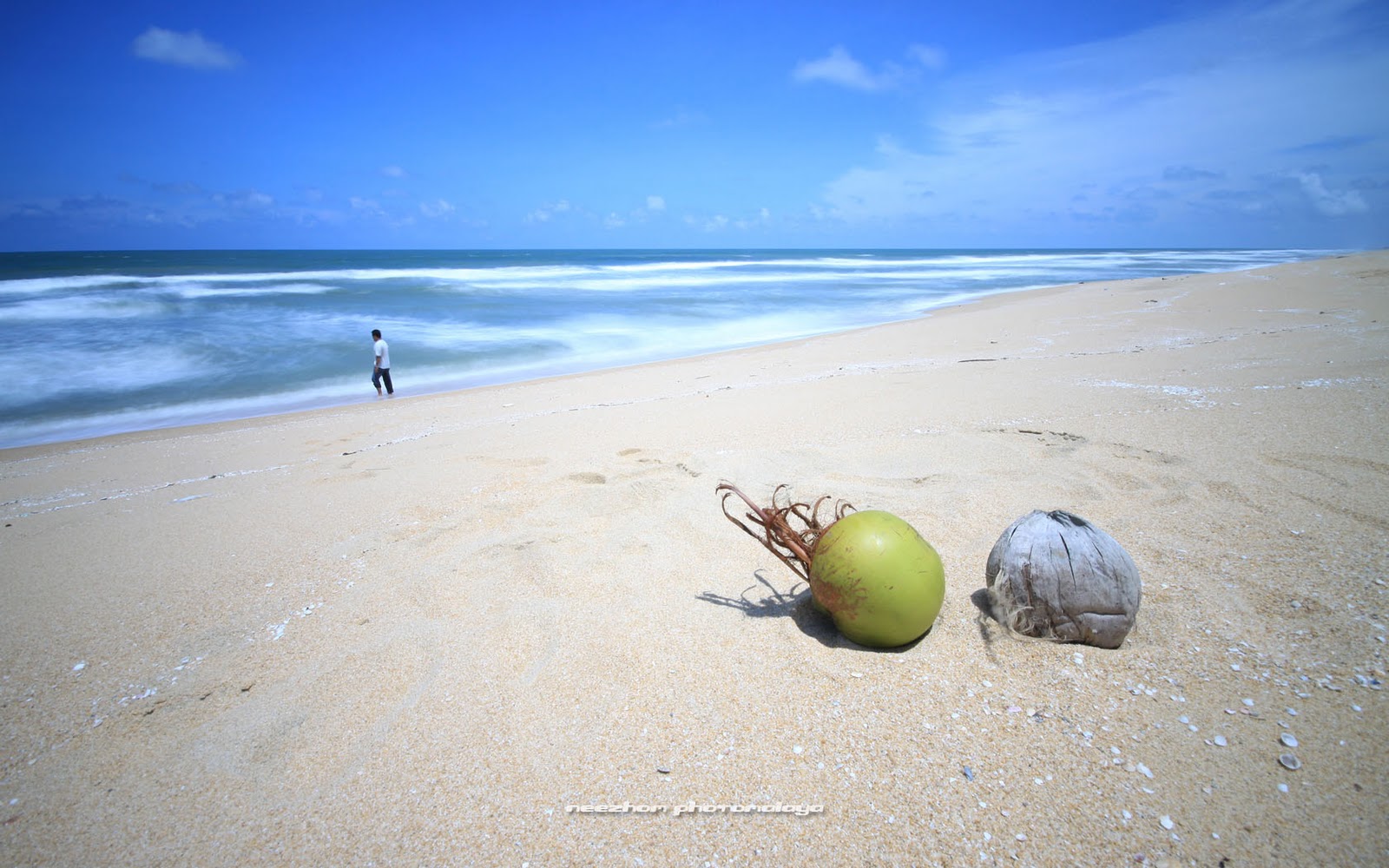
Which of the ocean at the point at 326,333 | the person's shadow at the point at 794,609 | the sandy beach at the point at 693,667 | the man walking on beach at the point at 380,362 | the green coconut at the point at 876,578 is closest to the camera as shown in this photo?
the sandy beach at the point at 693,667

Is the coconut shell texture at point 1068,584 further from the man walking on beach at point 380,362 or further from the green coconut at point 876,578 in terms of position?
the man walking on beach at point 380,362

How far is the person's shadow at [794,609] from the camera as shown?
2441mm

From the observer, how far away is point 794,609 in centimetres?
270

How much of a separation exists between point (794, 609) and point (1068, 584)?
107 cm

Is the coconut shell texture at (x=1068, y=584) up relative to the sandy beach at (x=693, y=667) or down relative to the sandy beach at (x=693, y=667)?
up

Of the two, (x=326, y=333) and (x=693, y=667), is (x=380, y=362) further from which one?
(x=693, y=667)

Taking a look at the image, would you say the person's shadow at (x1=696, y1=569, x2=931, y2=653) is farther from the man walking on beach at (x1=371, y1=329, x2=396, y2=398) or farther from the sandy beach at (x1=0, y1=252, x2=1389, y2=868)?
the man walking on beach at (x1=371, y1=329, x2=396, y2=398)

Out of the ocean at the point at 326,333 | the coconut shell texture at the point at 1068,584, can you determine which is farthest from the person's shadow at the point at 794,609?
the ocean at the point at 326,333

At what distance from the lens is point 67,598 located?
10.2 ft

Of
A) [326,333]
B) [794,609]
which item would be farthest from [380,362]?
[794,609]

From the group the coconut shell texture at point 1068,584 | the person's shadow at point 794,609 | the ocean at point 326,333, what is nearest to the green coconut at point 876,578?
the person's shadow at point 794,609

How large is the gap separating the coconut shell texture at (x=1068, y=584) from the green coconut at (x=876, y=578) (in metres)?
0.30

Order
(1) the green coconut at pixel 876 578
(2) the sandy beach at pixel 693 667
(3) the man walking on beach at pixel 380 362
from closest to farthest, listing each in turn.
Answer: (2) the sandy beach at pixel 693 667 < (1) the green coconut at pixel 876 578 < (3) the man walking on beach at pixel 380 362

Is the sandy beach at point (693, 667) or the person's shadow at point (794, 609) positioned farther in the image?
the person's shadow at point (794, 609)
